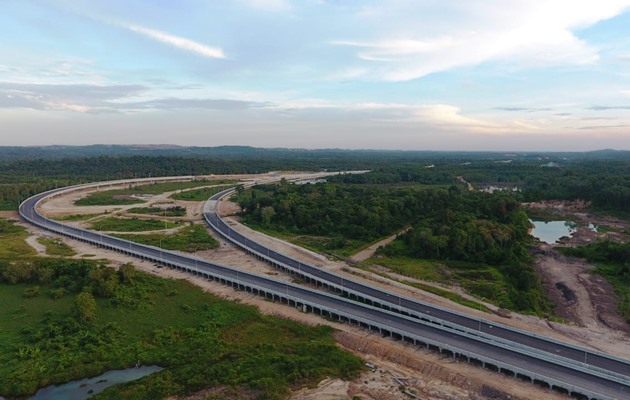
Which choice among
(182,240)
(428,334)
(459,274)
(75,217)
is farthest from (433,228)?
(75,217)

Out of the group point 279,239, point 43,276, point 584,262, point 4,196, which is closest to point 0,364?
point 43,276

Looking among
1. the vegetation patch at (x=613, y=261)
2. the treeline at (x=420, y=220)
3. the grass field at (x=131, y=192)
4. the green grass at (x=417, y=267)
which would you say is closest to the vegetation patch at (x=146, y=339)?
the green grass at (x=417, y=267)

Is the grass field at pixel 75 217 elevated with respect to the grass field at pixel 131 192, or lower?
lower

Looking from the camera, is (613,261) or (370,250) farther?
(370,250)

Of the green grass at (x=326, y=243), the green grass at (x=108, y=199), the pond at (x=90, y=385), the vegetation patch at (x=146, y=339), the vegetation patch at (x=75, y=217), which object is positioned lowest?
the pond at (x=90, y=385)

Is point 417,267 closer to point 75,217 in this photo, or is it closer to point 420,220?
point 420,220

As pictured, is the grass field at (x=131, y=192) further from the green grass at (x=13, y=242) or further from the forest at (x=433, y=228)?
the forest at (x=433, y=228)

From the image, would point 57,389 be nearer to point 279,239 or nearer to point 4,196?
point 279,239
